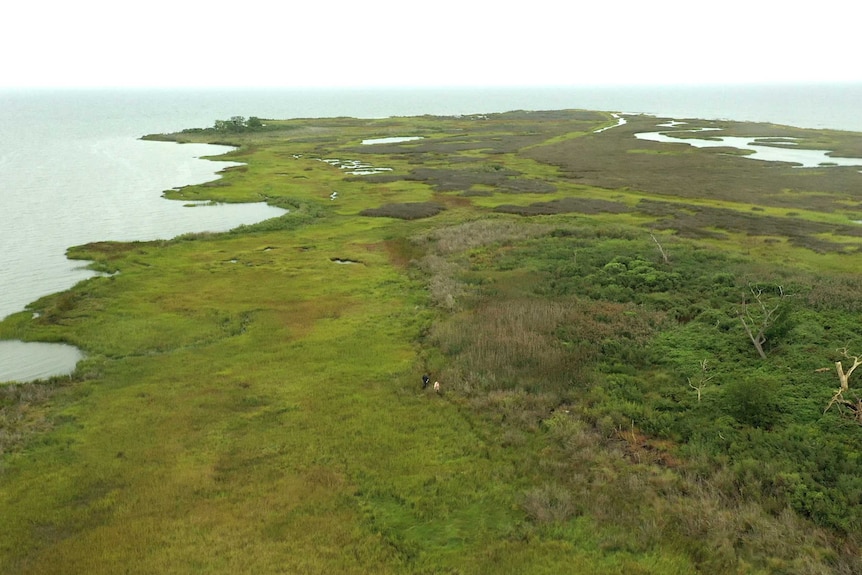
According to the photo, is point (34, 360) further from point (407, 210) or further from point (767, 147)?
point (767, 147)

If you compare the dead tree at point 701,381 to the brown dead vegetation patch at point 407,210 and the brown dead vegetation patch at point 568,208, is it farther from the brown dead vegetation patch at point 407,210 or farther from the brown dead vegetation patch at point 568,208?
the brown dead vegetation patch at point 407,210

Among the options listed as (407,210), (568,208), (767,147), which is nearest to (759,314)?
(568,208)

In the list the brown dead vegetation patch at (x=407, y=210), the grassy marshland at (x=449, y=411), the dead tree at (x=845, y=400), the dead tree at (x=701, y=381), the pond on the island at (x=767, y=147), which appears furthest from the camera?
the pond on the island at (x=767, y=147)

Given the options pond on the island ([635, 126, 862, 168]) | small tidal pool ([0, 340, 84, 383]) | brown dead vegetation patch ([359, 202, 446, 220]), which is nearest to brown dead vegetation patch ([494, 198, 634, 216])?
brown dead vegetation patch ([359, 202, 446, 220])

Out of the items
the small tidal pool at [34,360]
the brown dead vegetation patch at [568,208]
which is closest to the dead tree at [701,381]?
the small tidal pool at [34,360]

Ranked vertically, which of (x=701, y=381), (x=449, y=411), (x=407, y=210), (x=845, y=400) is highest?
(x=407, y=210)

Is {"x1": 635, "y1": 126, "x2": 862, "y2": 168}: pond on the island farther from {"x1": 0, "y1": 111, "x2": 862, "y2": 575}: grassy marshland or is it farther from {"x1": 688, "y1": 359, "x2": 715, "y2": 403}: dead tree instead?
{"x1": 688, "y1": 359, "x2": 715, "y2": 403}: dead tree
